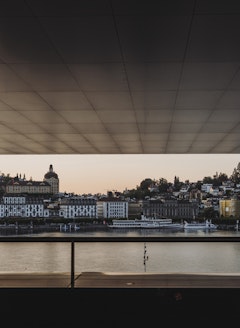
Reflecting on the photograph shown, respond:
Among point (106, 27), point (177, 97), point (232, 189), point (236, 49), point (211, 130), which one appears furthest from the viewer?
point (232, 189)

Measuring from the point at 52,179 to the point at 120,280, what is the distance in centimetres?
11575

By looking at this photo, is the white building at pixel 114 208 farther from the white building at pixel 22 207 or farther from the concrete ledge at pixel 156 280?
the concrete ledge at pixel 156 280

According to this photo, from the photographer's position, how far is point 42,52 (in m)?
3.98

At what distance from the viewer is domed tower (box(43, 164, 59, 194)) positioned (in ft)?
369

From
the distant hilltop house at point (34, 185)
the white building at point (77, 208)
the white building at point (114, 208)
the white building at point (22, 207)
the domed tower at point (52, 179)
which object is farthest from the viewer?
the domed tower at point (52, 179)

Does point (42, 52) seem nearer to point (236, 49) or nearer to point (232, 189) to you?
point (236, 49)

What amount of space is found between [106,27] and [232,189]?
81.3 metres

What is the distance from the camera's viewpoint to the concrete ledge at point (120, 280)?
145 inches

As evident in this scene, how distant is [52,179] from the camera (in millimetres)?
118438
